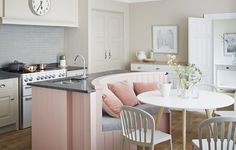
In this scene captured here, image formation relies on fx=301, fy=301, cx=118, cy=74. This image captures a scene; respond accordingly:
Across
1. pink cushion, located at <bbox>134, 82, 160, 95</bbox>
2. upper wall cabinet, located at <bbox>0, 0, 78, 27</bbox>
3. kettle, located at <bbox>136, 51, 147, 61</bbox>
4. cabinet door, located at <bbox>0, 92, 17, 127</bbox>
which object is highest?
upper wall cabinet, located at <bbox>0, 0, 78, 27</bbox>

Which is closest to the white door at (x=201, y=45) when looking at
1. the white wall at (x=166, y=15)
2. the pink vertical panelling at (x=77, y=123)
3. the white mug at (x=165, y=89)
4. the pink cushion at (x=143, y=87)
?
the white wall at (x=166, y=15)

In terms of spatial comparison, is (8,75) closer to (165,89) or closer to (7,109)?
(7,109)

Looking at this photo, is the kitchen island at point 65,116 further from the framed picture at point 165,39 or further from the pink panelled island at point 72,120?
the framed picture at point 165,39

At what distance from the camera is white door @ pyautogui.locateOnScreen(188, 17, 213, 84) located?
19.9 ft

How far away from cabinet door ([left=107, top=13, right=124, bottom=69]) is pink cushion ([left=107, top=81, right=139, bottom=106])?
9.06 feet

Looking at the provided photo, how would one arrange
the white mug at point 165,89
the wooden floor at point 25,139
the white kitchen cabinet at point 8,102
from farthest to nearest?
the white kitchen cabinet at point 8,102 < the wooden floor at point 25,139 < the white mug at point 165,89

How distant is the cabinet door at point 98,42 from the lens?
6.50 meters

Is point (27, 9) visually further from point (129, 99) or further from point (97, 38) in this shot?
point (129, 99)

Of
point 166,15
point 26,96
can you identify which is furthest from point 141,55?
point 26,96

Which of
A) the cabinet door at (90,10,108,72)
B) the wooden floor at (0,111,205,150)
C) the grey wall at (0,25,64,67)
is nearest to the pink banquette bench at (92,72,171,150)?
the wooden floor at (0,111,205,150)

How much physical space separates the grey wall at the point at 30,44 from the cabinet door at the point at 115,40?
118 cm

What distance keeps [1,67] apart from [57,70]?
3.12ft

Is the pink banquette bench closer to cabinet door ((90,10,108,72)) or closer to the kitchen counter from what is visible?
the kitchen counter

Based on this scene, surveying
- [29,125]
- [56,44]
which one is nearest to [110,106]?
[29,125]
